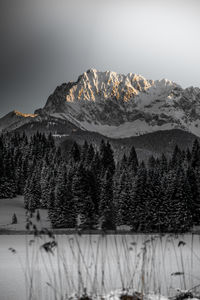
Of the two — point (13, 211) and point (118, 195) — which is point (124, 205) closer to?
point (118, 195)

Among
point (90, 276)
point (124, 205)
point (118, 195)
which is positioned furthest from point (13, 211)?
point (90, 276)

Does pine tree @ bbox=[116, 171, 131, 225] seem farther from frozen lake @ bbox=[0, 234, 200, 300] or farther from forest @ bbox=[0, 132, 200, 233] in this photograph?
frozen lake @ bbox=[0, 234, 200, 300]

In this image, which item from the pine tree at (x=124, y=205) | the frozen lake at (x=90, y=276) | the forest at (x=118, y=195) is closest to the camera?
the frozen lake at (x=90, y=276)

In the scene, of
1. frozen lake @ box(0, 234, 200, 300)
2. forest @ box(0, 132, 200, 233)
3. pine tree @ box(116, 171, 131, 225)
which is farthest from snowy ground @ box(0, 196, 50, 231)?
frozen lake @ box(0, 234, 200, 300)

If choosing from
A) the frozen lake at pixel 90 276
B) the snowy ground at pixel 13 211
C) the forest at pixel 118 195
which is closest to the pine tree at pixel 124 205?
the forest at pixel 118 195

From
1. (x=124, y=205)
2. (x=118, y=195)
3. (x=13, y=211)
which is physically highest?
(x=118, y=195)

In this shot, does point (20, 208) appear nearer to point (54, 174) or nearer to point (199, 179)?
point (54, 174)

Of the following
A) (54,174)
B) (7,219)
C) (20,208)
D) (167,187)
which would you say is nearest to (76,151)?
(54,174)

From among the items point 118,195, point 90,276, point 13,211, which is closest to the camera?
point 90,276

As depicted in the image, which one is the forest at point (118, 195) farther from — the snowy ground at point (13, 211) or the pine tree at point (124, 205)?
the snowy ground at point (13, 211)

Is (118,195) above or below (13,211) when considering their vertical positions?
above

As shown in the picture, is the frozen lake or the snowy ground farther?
the snowy ground

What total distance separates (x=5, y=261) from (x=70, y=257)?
5.37ft

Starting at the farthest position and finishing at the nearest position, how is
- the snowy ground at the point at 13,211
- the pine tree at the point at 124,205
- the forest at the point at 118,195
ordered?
the snowy ground at the point at 13,211 → the pine tree at the point at 124,205 → the forest at the point at 118,195
